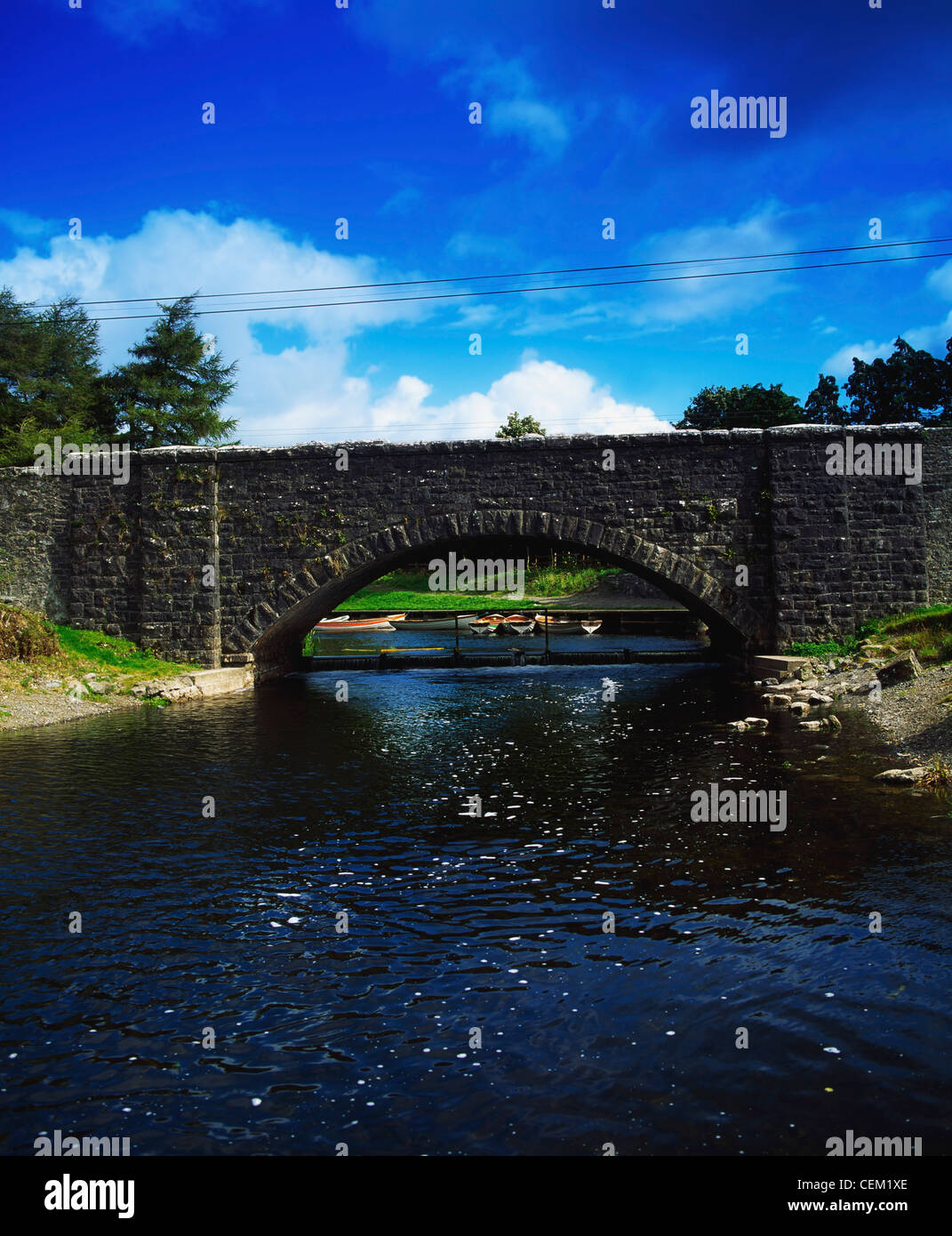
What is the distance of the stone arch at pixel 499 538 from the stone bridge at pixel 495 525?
0.16 feet

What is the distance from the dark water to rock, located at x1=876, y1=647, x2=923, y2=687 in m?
6.12

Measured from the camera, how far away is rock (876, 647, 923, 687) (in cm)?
1731

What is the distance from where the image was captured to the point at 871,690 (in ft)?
57.3

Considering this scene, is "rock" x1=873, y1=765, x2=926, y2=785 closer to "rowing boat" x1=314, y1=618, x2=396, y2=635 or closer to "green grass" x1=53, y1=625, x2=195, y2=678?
"green grass" x1=53, y1=625, x2=195, y2=678

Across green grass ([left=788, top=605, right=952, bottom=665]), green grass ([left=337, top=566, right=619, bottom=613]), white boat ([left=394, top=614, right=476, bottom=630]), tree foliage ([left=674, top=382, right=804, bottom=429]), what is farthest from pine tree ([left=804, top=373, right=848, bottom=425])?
green grass ([left=788, top=605, right=952, bottom=665])

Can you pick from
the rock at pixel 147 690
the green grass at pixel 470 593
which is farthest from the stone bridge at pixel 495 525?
the green grass at pixel 470 593

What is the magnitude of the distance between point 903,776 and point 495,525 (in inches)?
529

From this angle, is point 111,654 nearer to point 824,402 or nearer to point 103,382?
point 103,382

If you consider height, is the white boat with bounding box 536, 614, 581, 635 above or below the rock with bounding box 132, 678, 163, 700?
above

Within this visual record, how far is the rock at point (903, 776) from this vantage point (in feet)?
35.6

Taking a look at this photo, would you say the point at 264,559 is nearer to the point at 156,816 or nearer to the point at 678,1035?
the point at 156,816

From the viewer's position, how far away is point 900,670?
17.5 m

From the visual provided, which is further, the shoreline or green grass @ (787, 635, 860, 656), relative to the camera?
green grass @ (787, 635, 860, 656)
